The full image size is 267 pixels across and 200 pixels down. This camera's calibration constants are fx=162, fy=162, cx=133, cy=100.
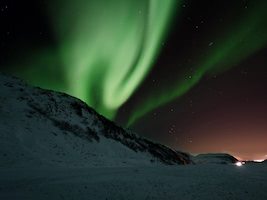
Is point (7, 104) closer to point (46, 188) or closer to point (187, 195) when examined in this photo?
point (46, 188)

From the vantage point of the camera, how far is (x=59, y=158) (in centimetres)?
2220

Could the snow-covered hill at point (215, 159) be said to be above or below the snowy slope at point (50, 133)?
above

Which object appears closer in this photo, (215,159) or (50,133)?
(50,133)

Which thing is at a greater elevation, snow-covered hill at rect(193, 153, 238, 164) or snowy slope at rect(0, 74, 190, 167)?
snow-covered hill at rect(193, 153, 238, 164)

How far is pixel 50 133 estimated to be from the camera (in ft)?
96.2

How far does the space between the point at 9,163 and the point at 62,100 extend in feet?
104

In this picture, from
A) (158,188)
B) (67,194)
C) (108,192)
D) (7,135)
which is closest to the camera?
(67,194)

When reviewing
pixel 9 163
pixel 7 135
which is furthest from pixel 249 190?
pixel 7 135

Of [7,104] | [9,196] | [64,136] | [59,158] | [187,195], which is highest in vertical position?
[7,104]

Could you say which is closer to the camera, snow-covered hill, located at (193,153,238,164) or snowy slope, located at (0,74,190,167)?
snowy slope, located at (0,74,190,167)

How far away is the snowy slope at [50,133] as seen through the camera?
1982 centimetres

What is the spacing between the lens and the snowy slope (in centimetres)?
1982

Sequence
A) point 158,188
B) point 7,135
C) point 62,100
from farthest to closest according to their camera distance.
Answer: point 62,100, point 7,135, point 158,188

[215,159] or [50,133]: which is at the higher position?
[215,159]
